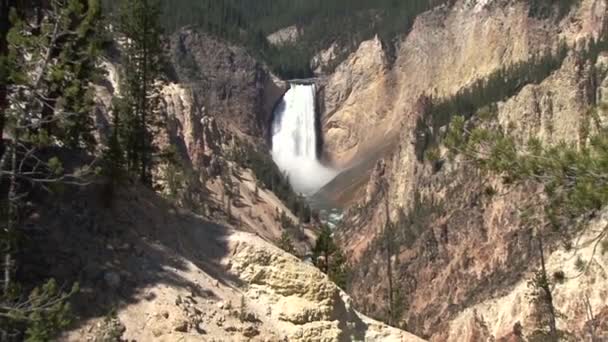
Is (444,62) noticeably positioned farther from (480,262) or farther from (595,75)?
(480,262)

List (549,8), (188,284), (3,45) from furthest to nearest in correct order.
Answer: (549,8), (188,284), (3,45)

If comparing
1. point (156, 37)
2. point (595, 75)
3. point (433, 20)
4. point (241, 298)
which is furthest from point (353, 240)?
point (241, 298)

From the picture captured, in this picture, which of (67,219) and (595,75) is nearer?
(67,219)

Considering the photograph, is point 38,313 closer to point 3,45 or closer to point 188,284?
point 3,45

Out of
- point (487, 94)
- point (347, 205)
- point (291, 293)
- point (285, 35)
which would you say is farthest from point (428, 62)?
point (291, 293)

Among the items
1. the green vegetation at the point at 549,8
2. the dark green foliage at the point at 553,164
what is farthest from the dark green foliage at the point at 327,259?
the green vegetation at the point at 549,8

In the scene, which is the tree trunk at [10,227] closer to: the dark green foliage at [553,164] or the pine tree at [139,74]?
the dark green foliage at [553,164]
